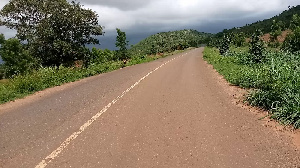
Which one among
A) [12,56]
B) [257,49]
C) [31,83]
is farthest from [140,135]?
[12,56]

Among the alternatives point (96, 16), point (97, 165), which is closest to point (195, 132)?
point (97, 165)

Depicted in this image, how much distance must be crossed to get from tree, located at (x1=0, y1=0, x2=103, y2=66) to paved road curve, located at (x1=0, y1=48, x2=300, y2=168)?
764 inches

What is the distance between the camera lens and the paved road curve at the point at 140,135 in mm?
5094

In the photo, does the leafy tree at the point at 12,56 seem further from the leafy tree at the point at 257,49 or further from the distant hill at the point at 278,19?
the distant hill at the point at 278,19

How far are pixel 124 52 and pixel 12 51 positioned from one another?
861 inches

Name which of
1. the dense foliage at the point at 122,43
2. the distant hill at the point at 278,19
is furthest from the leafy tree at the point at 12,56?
the distant hill at the point at 278,19

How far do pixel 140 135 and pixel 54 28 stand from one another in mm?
25043

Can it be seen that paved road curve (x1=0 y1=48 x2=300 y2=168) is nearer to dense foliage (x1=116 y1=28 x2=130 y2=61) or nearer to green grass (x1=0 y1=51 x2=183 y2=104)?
green grass (x1=0 y1=51 x2=183 y2=104)

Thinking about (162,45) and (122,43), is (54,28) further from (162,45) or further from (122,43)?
(162,45)

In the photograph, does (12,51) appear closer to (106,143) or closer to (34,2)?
(34,2)

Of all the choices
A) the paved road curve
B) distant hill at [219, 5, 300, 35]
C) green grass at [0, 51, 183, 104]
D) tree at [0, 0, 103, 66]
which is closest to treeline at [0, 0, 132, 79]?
tree at [0, 0, 103, 66]

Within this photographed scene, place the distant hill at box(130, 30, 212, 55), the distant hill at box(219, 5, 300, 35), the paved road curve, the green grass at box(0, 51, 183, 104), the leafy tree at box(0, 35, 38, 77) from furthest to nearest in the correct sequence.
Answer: the distant hill at box(219, 5, 300, 35) < the distant hill at box(130, 30, 212, 55) < the leafy tree at box(0, 35, 38, 77) < the green grass at box(0, 51, 183, 104) < the paved road curve

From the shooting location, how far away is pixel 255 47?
24.1 metres

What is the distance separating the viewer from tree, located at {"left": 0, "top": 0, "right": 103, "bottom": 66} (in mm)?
28672
